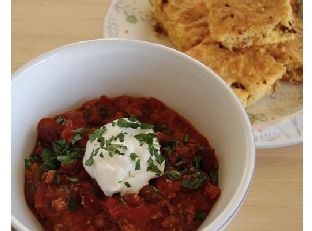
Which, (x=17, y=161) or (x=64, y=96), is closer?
(x=17, y=161)

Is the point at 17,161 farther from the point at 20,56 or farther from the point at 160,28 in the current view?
the point at 160,28

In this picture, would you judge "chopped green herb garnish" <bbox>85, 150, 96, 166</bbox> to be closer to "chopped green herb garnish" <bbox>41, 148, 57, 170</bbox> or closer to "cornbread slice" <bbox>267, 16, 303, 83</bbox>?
"chopped green herb garnish" <bbox>41, 148, 57, 170</bbox>

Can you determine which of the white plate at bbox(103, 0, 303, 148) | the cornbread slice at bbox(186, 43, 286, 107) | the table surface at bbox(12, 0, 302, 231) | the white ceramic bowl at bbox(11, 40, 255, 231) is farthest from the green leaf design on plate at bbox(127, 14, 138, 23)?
the white ceramic bowl at bbox(11, 40, 255, 231)

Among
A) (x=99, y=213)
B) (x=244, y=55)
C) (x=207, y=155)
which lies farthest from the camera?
(x=244, y=55)

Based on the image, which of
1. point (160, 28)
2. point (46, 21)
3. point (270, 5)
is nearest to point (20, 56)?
point (46, 21)

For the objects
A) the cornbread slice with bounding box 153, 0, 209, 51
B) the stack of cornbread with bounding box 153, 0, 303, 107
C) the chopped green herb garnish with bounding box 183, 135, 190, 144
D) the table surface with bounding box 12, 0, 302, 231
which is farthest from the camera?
the cornbread slice with bounding box 153, 0, 209, 51

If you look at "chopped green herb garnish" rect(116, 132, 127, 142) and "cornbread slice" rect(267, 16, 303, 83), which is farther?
"cornbread slice" rect(267, 16, 303, 83)

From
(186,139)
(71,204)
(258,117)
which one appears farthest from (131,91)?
(258,117)

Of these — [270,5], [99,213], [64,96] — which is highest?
[270,5]
